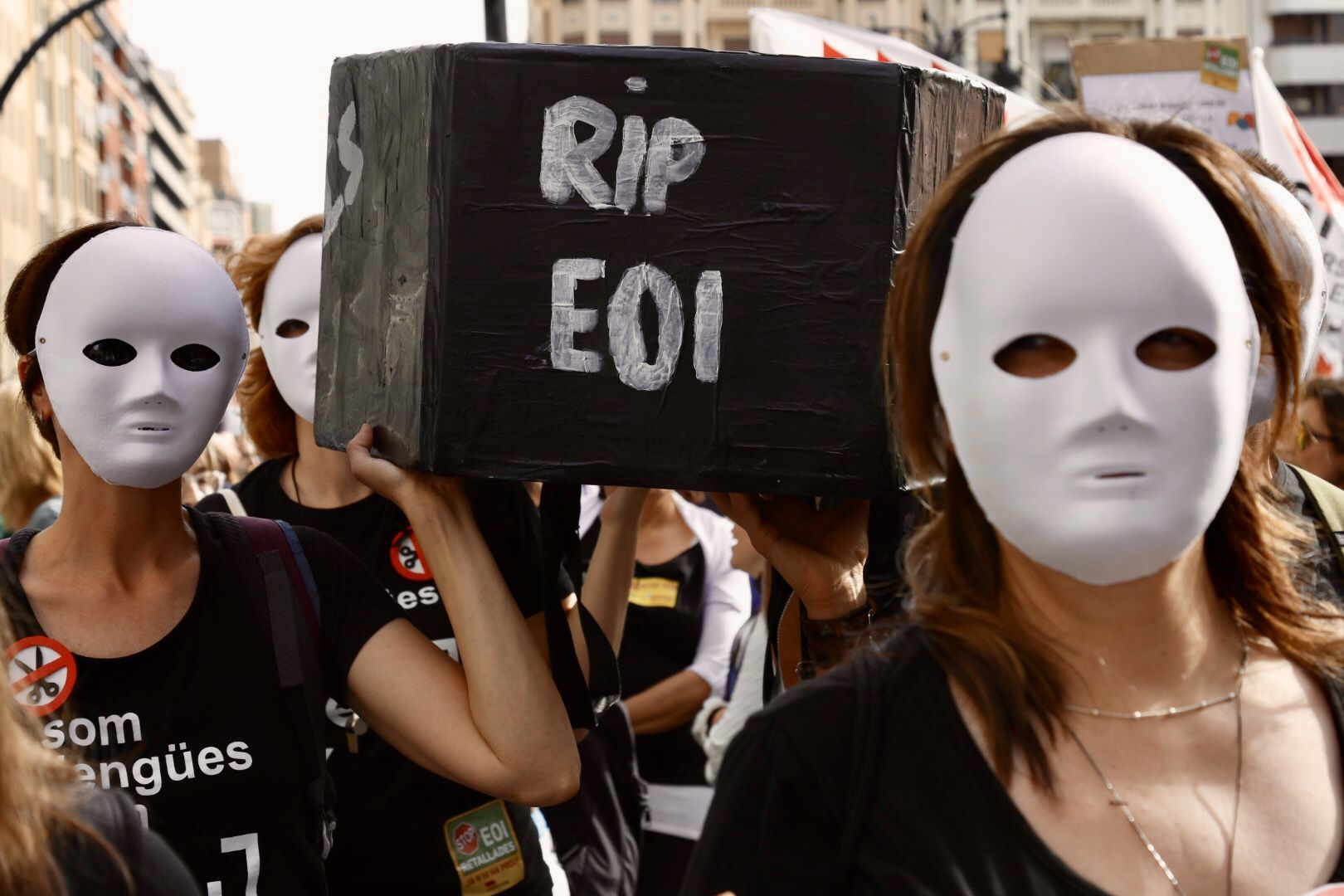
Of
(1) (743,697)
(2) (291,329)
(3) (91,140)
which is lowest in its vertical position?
(1) (743,697)

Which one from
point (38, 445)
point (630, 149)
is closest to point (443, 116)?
point (630, 149)

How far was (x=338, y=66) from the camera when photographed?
2.47 meters

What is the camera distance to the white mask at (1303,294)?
88.4 inches

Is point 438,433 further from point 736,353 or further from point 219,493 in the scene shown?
point 219,493

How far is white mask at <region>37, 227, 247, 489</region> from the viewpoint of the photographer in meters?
2.47

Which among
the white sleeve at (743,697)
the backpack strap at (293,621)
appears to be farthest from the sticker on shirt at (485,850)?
the backpack strap at (293,621)

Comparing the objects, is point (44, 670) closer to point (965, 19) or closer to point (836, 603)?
point (836, 603)

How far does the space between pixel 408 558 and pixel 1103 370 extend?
210cm

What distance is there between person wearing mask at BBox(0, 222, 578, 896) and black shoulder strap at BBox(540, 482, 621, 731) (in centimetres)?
15

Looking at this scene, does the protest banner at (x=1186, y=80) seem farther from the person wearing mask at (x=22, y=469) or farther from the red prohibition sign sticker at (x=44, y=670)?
the red prohibition sign sticker at (x=44, y=670)

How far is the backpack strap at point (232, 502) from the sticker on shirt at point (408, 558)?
0.31 metres

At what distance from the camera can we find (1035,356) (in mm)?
1728

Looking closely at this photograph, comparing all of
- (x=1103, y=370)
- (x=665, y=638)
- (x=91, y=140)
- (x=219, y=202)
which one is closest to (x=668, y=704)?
(x=665, y=638)

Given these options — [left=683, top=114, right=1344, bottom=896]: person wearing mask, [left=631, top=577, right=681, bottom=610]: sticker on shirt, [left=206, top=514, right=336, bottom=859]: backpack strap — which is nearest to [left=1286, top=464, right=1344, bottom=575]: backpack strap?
[left=683, top=114, right=1344, bottom=896]: person wearing mask
